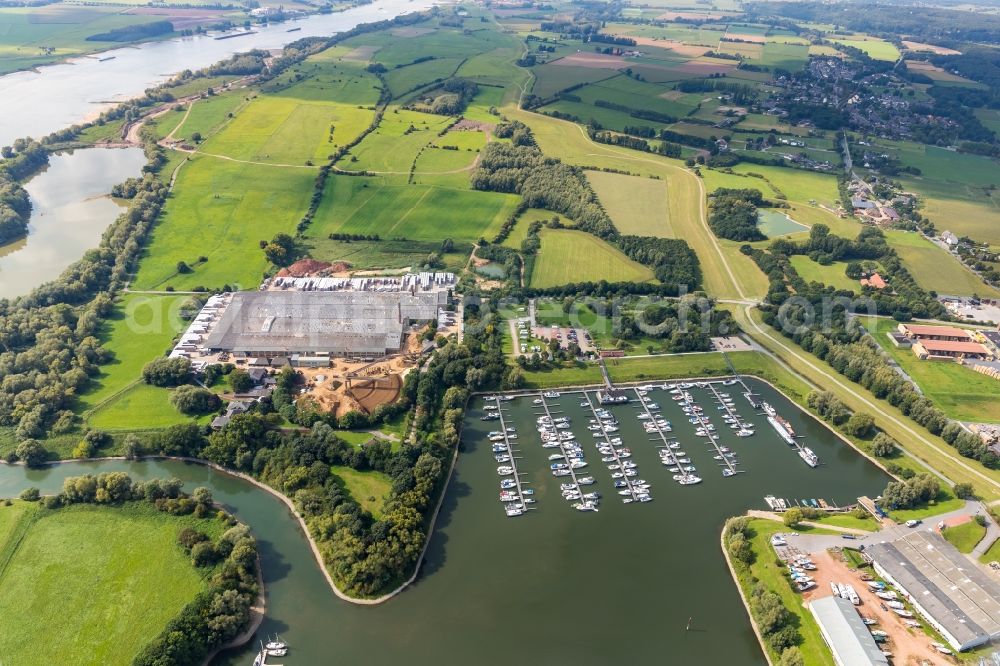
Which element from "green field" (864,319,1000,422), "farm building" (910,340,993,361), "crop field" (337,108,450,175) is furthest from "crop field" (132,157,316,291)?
"farm building" (910,340,993,361)

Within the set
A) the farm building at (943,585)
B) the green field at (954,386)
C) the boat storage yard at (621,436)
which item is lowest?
the boat storage yard at (621,436)

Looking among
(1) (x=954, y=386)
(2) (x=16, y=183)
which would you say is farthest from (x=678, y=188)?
(2) (x=16, y=183)

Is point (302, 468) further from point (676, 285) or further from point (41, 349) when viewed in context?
point (676, 285)

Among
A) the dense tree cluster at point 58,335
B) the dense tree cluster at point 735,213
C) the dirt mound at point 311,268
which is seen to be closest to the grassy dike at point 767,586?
the dense tree cluster at point 735,213

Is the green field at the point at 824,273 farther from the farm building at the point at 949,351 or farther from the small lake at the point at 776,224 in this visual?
the farm building at the point at 949,351

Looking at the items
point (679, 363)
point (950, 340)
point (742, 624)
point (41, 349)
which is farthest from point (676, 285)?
point (41, 349)

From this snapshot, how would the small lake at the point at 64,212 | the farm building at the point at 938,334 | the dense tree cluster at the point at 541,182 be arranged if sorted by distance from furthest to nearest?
the dense tree cluster at the point at 541,182 → the small lake at the point at 64,212 → the farm building at the point at 938,334

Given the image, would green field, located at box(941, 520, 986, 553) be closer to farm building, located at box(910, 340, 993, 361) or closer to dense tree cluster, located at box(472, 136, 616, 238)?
farm building, located at box(910, 340, 993, 361)
